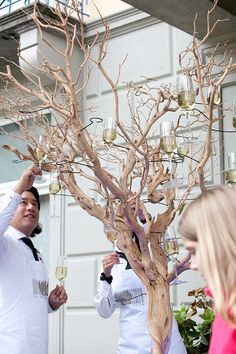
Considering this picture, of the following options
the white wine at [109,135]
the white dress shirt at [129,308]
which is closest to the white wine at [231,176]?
the white wine at [109,135]

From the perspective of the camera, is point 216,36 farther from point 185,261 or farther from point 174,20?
point 185,261

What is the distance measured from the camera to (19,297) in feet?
11.1

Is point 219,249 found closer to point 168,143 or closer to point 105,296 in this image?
point 168,143

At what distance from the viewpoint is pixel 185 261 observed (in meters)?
3.23

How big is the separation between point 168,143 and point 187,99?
0.72 feet

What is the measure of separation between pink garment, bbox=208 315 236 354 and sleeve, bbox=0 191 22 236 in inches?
77.2

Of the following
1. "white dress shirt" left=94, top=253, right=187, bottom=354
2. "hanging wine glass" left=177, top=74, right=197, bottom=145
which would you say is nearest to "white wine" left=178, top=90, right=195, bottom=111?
"hanging wine glass" left=177, top=74, right=197, bottom=145

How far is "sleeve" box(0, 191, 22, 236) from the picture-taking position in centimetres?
334

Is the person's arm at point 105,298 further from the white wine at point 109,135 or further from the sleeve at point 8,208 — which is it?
the white wine at point 109,135

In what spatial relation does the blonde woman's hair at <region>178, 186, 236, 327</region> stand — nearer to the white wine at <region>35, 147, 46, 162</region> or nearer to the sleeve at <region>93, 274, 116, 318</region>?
the white wine at <region>35, 147, 46, 162</region>

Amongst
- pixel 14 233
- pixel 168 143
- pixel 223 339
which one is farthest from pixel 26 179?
pixel 223 339

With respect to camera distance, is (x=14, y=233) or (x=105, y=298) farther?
(x=105, y=298)

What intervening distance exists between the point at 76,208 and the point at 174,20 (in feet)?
7.00

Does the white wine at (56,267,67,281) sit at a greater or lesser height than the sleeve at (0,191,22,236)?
lesser
